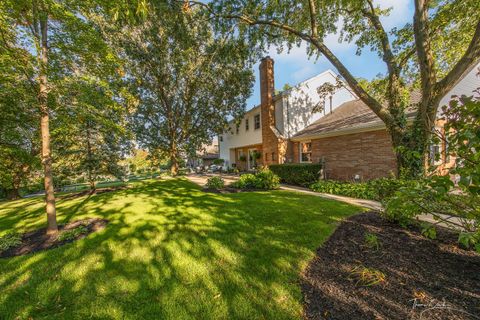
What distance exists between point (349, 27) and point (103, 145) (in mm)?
14994

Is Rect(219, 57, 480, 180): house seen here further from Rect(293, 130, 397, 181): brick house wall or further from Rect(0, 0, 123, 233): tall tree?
Rect(0, 0, 123, 233): tall tree

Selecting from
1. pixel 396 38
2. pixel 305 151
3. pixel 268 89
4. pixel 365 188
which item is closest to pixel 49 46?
pixel 365 188

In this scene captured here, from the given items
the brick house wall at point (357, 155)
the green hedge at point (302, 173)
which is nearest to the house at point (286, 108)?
the green hedge at point (302, 173)

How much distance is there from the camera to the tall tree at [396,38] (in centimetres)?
504

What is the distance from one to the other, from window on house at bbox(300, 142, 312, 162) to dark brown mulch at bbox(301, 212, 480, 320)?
10.3 meters

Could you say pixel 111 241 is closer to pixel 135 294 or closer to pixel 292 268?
pixel 135 294

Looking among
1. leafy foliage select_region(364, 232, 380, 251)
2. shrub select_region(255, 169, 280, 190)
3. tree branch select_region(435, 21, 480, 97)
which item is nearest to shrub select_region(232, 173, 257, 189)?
shrub select_region(255, 169, 280, 190)

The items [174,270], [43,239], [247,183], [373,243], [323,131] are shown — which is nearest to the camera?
[174,270]

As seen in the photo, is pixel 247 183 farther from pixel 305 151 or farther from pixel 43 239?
pixel 43 239

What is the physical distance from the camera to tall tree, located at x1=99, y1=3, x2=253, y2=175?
14.0 m

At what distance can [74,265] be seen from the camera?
3326 millimetres

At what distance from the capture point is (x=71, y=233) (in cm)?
451

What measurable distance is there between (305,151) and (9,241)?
1436cm

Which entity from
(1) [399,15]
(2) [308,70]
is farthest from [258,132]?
(1) [399,15]
